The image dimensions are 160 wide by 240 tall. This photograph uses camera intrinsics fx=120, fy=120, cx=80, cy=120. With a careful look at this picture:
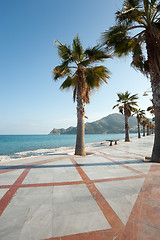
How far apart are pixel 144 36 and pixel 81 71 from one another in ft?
12.8

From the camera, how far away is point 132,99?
18.8 meters

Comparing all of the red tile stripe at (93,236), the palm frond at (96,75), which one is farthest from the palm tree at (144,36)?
the red tile stripe at (93,236)

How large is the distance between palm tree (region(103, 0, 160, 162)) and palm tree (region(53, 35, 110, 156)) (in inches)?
45.5

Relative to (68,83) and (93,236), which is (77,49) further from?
(93,236)

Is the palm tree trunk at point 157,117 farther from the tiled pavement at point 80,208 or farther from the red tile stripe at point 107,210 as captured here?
the red tile stripe at point 107,210

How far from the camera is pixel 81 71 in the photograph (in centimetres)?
820

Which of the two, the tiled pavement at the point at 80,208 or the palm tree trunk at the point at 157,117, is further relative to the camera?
the palm tree trunk at the point at 157,117

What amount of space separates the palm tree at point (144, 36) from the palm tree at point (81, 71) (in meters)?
1.15

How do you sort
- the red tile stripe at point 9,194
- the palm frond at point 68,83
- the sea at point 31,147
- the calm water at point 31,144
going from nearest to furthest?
the red tile stripe at point 9,194 → the palm frond at point 68,83 → the sea at point 31,147 → the calm water at point 31,144

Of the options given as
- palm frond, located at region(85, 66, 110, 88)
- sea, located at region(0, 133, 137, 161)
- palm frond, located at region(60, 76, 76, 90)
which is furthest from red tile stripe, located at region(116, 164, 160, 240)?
sea, located at region(0, 133, 137, 161)

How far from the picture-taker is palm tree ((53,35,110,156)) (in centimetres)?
746

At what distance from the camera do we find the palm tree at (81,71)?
294 inches

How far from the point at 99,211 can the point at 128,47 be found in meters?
7.52

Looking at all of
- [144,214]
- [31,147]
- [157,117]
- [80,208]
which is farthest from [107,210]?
[31,147]
